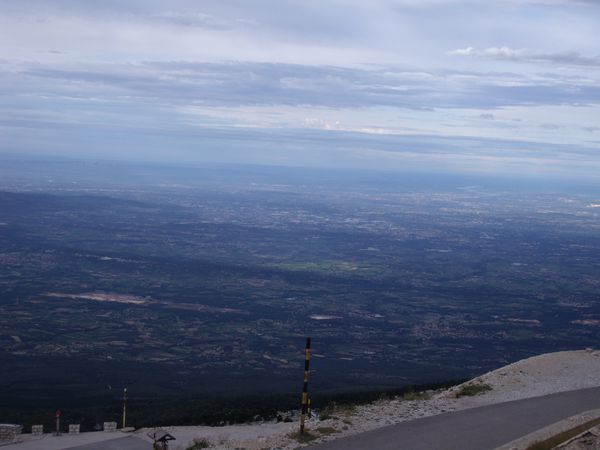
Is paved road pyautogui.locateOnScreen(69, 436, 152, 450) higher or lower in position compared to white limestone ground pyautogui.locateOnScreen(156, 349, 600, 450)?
lower

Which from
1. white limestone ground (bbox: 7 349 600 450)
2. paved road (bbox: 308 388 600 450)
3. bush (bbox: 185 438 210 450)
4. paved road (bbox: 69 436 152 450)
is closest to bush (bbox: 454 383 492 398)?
white limestone ground (bbox: 7 349 600 450)

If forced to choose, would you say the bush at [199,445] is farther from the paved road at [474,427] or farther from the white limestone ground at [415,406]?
the paved road at [474,427]

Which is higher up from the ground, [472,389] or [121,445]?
[472,389]

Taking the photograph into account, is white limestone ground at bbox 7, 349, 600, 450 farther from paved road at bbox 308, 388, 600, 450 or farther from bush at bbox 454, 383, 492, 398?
paved road at bbox 308, 388, 600, 450

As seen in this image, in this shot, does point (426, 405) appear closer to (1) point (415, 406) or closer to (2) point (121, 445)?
(1) point (415, 406)

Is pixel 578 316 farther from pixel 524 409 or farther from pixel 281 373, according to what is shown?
pixel 524 409

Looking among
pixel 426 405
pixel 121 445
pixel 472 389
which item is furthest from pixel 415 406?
pixel 121 445
